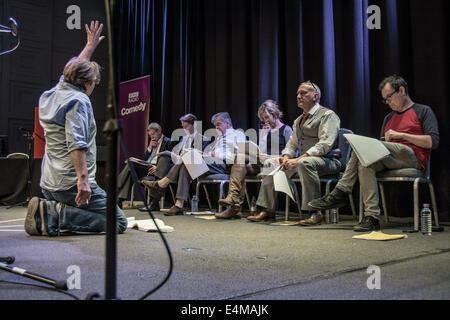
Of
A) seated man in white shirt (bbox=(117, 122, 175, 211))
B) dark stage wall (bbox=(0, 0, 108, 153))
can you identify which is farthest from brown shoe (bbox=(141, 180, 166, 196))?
dark stage wall (bbox=(0, 0, 108, 153))

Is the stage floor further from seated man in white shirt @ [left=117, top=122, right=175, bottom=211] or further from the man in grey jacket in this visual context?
seated man in white shirt @ [left=117, top=122, right=175, bottom=211]

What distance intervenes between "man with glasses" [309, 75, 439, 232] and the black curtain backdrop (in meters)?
0.42

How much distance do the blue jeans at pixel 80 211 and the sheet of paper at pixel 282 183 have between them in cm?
119

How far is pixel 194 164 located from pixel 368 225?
6.57ft

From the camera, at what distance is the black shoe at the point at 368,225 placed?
2596 mm

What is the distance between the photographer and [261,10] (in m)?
4.62

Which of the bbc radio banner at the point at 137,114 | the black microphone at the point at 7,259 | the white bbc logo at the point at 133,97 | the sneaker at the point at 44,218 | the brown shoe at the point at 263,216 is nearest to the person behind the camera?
the black microphone at the point at 7,259

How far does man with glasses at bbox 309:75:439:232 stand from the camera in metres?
2.67

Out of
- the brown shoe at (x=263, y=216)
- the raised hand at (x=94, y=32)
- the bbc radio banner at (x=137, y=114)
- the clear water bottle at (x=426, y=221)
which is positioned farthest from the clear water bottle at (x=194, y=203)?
the raised hand at (x=94, y=32)

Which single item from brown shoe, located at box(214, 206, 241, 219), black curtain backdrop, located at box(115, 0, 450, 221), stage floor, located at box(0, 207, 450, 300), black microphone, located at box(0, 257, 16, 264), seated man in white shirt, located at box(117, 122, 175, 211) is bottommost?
stage floor, located at box(0, 207, 450, 300)

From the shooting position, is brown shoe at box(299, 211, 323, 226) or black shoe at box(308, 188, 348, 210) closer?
black shoe at box(308, 188, 348, 210)

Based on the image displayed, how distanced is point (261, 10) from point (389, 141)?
2.45 meters

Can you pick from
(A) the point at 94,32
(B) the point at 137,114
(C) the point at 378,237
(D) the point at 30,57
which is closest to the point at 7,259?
(A) the point at 94,32

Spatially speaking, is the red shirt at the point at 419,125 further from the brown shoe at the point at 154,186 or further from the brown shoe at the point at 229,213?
the brown shoe at the point at 154,186
